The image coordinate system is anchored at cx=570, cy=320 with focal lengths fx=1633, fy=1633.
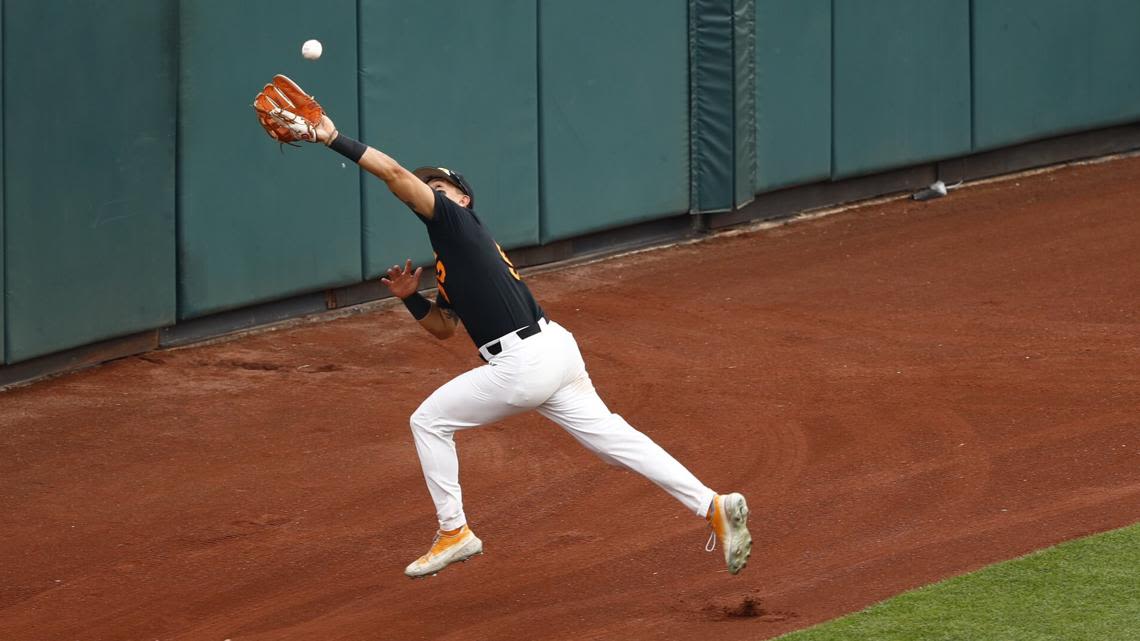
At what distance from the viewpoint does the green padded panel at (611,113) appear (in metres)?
11.4

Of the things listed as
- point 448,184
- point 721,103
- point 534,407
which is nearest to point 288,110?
point 448,184

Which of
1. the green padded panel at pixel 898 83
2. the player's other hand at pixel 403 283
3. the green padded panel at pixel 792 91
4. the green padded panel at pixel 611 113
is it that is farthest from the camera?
the green padded panel at pixel 898 83

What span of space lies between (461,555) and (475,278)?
105cm

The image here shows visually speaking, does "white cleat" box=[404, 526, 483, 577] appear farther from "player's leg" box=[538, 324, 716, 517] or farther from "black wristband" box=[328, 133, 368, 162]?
"black wristband" box=[328, 133, 368, 162]

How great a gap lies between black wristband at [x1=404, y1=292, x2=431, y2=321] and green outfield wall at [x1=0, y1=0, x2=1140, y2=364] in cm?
352

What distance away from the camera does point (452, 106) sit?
10836 mm

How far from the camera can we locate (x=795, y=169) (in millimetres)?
12695

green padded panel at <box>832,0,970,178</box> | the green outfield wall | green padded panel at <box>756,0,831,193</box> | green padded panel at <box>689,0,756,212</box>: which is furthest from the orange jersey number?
green padded panel at <box>832,0,970,178</box>

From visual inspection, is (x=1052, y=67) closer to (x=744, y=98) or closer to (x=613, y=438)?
(x=744, y=98)

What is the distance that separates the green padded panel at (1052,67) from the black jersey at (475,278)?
864 cm

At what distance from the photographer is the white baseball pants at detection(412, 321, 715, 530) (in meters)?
5.96

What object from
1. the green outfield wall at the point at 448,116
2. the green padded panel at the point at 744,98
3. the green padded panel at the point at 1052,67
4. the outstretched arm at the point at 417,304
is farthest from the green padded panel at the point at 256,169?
the green padded panel at the point at 1052,67

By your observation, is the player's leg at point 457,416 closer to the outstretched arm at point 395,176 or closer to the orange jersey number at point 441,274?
the orange jersey number at point 441,274

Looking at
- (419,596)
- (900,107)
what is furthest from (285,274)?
(900,107)
